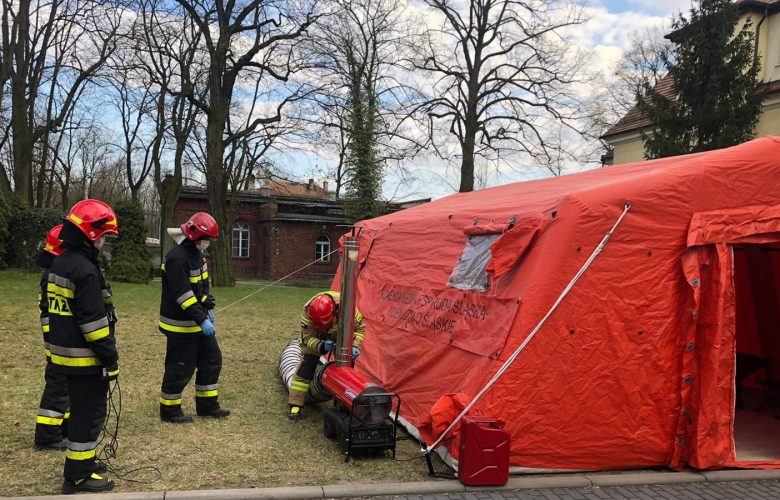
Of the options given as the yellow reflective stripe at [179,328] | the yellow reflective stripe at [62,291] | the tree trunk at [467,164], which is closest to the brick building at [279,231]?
the tree trunk at [467,164]

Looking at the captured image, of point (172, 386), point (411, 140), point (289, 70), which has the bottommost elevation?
point (172, 386)

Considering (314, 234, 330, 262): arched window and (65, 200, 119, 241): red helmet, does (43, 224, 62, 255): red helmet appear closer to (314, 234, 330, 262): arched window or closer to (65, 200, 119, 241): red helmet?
(65, 200, 119, 241): red helmet

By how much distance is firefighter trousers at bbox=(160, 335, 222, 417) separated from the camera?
579 cm

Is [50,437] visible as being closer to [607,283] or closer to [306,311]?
[306,311]

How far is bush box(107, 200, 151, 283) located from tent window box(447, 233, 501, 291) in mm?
18787

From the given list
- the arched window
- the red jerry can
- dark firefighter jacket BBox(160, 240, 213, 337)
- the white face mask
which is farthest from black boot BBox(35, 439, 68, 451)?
the arched window

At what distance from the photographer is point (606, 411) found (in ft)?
16.2

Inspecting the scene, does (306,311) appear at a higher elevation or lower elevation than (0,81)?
lower

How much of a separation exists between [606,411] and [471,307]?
5.02ft

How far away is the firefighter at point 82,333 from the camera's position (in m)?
3.99

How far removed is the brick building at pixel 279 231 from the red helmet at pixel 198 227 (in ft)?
88.7

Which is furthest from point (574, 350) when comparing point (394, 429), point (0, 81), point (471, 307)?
point (0, 81)

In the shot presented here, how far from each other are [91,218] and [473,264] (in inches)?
139

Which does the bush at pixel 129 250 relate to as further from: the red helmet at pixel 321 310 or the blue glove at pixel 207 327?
the red helmet at pixel 321 310
